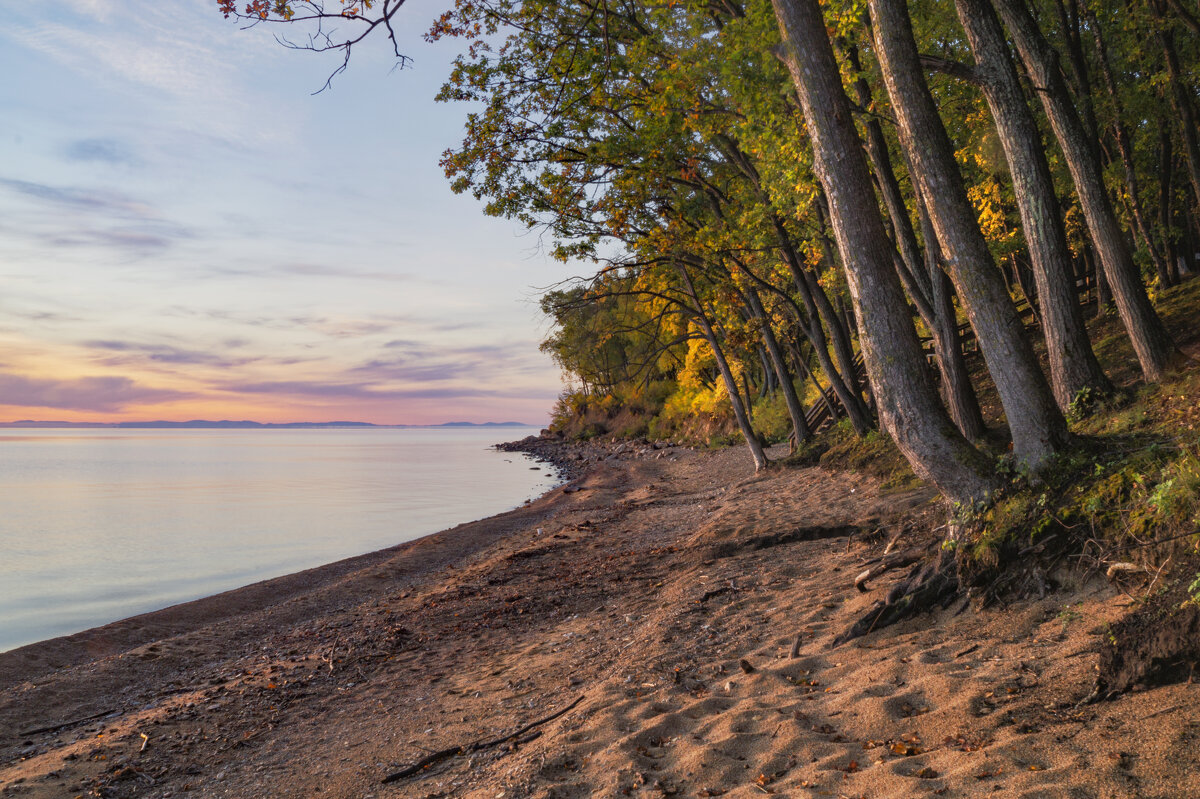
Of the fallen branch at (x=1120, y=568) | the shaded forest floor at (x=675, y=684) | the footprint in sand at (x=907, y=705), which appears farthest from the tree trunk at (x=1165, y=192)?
the footprint in sand at (x=907, y=705)

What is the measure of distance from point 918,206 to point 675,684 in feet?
27.3

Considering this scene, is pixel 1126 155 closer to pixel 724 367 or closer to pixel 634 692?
pixel 724 367

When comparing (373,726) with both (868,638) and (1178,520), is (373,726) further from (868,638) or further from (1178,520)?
(1178,520)

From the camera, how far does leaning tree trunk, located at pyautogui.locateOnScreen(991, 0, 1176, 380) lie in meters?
8.65

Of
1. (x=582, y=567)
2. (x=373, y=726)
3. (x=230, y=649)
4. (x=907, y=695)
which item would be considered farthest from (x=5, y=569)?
(x=907, y=695)

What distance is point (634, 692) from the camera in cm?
484

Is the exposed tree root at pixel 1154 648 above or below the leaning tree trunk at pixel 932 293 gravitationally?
below

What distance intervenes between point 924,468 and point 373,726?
4894 millimetres

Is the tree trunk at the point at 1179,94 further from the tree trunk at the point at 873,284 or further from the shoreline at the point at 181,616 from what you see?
Answer: the shoreline at the point at 181,616

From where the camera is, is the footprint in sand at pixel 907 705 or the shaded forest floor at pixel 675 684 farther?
the footprint in sand at pixel 907 705

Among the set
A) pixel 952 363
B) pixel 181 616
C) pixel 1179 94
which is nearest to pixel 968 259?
pixel 952 363

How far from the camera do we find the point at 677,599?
283 inches

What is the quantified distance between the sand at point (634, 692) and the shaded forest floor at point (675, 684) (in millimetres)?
24

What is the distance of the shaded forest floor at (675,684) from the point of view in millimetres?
3232
